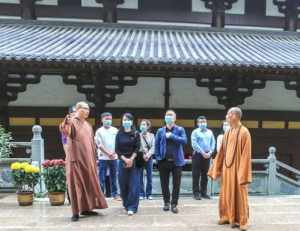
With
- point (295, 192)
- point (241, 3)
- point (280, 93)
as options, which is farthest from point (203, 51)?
point (295, 192)

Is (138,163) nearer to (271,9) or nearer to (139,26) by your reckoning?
(139,26)

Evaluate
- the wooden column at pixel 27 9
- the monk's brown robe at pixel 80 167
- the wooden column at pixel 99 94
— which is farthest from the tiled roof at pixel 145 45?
the monk's brown robe at pixel 80 167

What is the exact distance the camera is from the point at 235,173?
18.1 feet

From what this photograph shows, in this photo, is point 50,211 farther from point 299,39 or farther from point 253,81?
point 299,39

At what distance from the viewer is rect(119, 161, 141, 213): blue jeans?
6.26 meters

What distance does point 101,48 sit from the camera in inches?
388

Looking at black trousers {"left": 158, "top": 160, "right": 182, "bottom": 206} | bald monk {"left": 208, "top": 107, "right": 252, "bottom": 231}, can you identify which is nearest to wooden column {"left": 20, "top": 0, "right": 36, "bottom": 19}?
black trousers {"left": 158, "top": 160, "right": 182, "bottom": 206}

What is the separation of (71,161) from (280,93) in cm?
674

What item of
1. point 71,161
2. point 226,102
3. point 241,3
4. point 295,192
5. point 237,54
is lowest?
point 295,192

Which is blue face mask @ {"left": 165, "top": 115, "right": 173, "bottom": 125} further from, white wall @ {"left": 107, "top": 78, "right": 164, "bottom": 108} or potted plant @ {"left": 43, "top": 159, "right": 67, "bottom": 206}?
white wall @ {"left": 107, "top": 78, "right": 164, "bottom": 108}

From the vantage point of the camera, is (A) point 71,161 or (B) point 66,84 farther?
(B) point 66,84

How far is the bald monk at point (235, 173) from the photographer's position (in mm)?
5395

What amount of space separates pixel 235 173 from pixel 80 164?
7.44 feet

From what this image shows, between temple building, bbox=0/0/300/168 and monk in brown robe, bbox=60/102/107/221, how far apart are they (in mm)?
3014
